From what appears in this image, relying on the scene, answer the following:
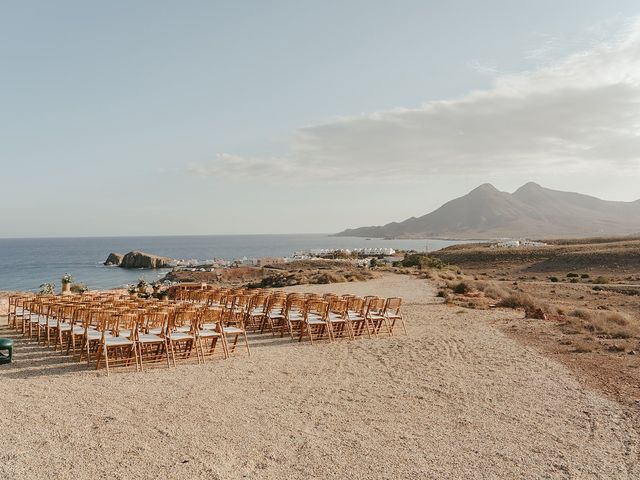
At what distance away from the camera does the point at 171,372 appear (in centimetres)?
827

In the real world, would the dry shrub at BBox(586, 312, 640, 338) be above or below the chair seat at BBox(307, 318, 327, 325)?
below

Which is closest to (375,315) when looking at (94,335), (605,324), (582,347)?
(582,347)

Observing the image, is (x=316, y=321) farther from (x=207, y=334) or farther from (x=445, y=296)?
(x=445, y=296)

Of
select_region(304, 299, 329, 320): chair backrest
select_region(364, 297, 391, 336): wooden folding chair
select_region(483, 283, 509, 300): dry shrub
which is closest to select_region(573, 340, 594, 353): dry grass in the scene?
select_region(364, 297, 391, 336): wooden folding chair

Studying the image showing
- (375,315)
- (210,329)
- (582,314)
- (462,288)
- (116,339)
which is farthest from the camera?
(462,288)

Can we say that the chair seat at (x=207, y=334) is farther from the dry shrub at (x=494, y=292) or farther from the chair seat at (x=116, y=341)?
the dry shrub at (x=494, y=292)

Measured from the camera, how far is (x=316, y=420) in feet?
20.0

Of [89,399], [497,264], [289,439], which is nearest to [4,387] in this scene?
[89,399]

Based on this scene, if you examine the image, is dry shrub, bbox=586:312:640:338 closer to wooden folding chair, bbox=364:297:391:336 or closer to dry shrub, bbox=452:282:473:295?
wooden folding chair, bbox=364:297:391:336

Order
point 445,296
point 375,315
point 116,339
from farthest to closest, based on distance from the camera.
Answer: point 445,296 < point 375,315 < point 116,339

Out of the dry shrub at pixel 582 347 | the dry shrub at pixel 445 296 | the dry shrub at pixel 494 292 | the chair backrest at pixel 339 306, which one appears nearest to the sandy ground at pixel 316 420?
the dry shrub at pixel 582 347

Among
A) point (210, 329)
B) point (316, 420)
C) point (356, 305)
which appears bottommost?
point (316, 420)

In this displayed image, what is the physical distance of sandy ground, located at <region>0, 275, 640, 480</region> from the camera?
4.81m

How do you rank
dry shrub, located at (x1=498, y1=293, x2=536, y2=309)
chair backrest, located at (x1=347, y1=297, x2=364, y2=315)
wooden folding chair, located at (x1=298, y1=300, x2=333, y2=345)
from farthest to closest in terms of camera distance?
dry shrub, located at (x1=498, y1=293, x2=536, y2=309), chair backrest, located at (x1=347, y1=297, x2=364, y2=315), wooden folding chair, located at (x1=298, y1=300, x2=333, y2=345)
